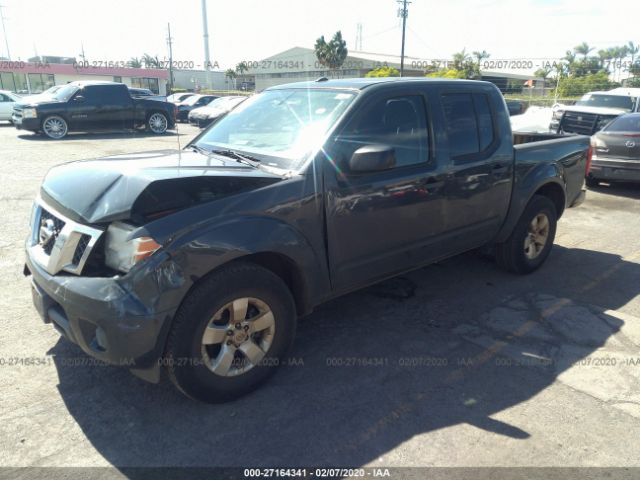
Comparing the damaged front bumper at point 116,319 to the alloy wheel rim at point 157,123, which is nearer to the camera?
the damaged front bumper at point 116,319

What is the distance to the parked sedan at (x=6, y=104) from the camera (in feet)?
65.2

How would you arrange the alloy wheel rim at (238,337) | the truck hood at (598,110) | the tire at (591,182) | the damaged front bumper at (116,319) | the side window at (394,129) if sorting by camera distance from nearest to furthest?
the damaged front bumper at (116,319) → the alloy wheel rim at (238,337) → the side window at (394,129) → the tire at (591,182) → the truck hood at (598,110)

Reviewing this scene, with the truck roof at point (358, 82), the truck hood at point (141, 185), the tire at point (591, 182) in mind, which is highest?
the truck roof at point (358, 82)

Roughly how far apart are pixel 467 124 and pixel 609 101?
12.4 meters

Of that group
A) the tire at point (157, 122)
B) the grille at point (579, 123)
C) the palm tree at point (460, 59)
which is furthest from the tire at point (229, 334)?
the palm tree at point (460, 59)

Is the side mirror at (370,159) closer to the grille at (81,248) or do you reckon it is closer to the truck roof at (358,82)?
the truck roof at (358,82)

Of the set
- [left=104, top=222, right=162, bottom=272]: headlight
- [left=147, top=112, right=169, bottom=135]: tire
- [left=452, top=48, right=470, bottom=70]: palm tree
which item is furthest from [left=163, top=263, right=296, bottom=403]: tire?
[left=452, top=48, right=470, bottom=70]: palm tree

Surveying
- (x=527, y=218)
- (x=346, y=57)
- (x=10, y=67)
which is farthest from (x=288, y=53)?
(x=527, y=218)

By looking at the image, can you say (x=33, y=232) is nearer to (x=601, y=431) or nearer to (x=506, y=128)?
(x=601, y=431)

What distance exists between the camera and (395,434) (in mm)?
2812

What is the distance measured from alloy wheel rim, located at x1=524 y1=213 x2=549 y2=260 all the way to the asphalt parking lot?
0.43 metres

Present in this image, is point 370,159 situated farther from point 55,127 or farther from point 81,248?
point 55,127

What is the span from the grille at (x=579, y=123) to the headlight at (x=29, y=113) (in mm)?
15365

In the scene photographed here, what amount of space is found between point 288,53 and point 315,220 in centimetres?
7621
